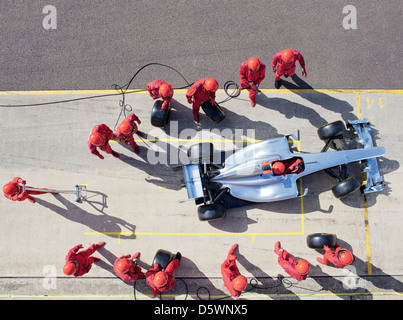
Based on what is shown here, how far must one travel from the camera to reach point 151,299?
7836 millimetres

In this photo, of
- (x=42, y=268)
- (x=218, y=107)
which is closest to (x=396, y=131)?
(x=218, y=107)

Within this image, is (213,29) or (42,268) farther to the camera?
(213,29)

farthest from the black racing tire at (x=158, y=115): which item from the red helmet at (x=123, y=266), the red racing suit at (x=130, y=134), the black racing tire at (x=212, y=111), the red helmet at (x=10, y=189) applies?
the red helmet at (x=10, y=189)

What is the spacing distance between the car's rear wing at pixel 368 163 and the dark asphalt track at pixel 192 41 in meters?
1.27

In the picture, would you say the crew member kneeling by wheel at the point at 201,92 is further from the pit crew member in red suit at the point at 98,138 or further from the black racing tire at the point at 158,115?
the pit crew member in red suit at the point at 98,138

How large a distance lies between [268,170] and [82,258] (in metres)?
5.11

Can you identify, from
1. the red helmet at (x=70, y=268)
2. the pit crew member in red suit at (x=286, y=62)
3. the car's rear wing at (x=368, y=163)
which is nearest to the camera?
the red helmet at (x=70, y=268)

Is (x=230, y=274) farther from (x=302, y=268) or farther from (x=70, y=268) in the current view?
(x=70, y=268)

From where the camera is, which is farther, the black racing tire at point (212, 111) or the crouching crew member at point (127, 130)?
the black racing tire at point (212, 111)

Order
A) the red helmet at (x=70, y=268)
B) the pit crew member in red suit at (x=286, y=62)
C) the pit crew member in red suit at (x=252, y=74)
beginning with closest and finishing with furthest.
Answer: the red helmet at (x=70, y=268)
the pit crew member in red suit at (x=252, y=74)
the pit crew member in red suit at (x=286, y=62)

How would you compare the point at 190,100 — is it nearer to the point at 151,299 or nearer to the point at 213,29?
the point at 213,29

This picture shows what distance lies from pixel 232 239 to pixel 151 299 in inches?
109

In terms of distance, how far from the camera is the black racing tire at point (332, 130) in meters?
7.38

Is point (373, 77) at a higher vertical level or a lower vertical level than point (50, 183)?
higher
